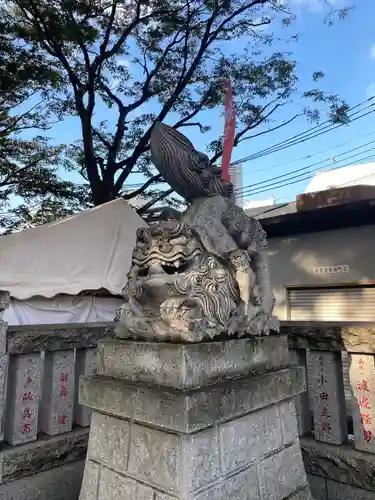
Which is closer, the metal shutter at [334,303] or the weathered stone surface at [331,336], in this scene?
the weathered stone surface at [331,336]

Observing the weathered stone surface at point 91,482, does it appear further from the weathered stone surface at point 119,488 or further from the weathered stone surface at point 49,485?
the weathered stone surface at point 49,485

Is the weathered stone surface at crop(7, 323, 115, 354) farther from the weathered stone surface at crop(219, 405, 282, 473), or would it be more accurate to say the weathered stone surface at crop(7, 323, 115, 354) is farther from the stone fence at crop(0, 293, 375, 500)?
the weathered stone surface at crop(219, 405, 282, 473)

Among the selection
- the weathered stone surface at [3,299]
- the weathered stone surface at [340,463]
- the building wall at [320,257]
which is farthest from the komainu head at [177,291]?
the building wall at [320,257]

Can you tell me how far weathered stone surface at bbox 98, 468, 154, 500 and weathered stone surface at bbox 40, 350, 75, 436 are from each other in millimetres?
919

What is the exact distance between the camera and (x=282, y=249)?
762 cm

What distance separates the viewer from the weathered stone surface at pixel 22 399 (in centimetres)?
270

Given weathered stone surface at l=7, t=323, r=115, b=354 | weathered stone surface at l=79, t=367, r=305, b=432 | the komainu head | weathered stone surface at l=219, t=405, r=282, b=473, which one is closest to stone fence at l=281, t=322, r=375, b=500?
weathered stone surface at l=79, t=367, r=305, b=432

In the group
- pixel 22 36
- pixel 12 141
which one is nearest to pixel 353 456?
pixel 22 36

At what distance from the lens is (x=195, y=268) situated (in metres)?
2.21

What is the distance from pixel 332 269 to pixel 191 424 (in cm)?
580

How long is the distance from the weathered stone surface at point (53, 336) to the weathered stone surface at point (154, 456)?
45.2 inches

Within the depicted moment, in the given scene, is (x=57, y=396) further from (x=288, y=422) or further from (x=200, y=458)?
(x=288, y=422)

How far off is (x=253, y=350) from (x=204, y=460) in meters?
0.70

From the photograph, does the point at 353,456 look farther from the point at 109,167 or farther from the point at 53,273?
the point at 109,167
